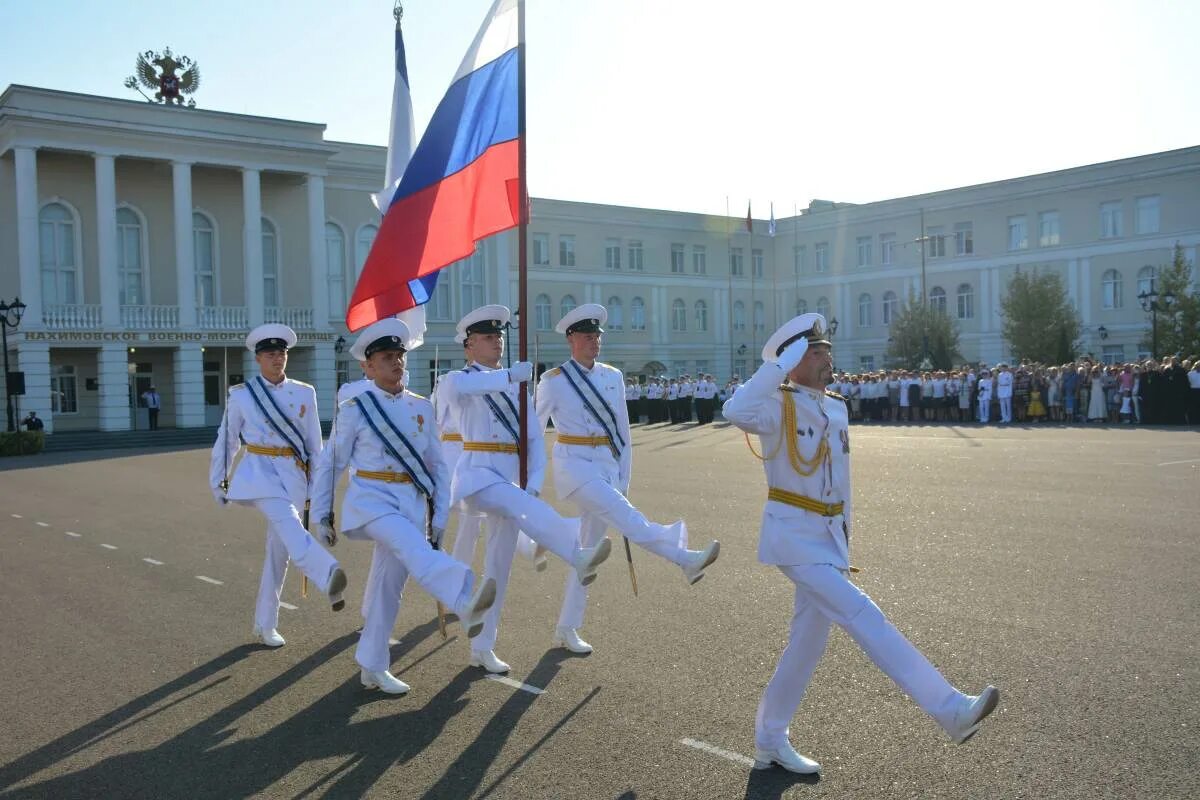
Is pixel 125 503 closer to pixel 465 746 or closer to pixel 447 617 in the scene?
pixel 447 617

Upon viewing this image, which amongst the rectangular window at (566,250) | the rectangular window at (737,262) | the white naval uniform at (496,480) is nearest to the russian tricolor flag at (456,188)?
the white naval uniform at (496,480)

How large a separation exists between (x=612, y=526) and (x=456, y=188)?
2.91 m

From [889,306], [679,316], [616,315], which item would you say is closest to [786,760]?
[616,315]

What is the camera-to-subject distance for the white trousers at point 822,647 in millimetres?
4488

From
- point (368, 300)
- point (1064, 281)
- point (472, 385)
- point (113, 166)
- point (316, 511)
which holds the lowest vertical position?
point (316, 511)

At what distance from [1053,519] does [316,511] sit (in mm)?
8578

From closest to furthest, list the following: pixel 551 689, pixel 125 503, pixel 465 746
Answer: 1. pixel 465 746
2. pixel 551 689
3. pixel 125 503

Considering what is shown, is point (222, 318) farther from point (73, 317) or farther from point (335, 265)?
point (335, 265)

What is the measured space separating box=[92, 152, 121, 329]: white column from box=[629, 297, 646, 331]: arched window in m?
32.5

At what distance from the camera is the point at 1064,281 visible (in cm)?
5931

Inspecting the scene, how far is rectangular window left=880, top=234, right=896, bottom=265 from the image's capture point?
67500mm

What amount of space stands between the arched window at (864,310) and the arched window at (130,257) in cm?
4211

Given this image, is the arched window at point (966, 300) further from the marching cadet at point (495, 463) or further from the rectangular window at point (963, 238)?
the marching cadet at point (495, 463)

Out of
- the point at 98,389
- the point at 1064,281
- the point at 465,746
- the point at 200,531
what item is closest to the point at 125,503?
the point at 200,531
